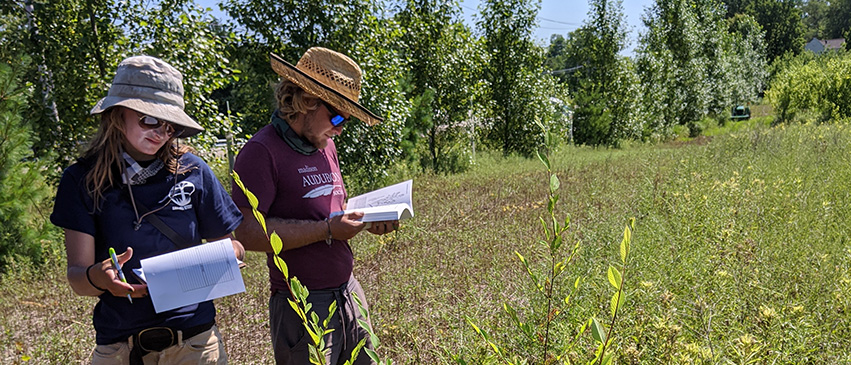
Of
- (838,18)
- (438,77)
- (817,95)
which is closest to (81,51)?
(438,77)

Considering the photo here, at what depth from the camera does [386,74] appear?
8453 millimetres

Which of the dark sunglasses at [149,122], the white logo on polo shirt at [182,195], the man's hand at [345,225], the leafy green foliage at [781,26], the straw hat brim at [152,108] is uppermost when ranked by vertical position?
the leafy green foliage at [781,26]

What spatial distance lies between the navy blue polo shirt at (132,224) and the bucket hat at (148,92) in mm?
189

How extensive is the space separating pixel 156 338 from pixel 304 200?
0.67 meters

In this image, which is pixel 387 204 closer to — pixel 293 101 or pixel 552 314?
pixel 293 101

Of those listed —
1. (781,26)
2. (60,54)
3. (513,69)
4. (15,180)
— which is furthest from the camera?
(781,26)

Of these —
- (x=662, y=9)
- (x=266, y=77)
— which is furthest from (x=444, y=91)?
(x=662, y=9)

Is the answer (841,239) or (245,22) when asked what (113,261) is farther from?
(245,22)

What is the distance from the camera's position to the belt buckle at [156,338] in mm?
1618

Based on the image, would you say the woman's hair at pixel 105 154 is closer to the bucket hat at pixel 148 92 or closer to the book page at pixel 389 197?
the bucket hat at pixel 148 92

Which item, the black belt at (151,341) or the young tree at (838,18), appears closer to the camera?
the black belt at (151,341)

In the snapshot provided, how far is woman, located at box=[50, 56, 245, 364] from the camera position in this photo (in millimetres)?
1537

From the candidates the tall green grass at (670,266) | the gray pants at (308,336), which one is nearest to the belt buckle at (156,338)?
the gray pants at (308,336)

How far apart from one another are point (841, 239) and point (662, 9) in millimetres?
24381
